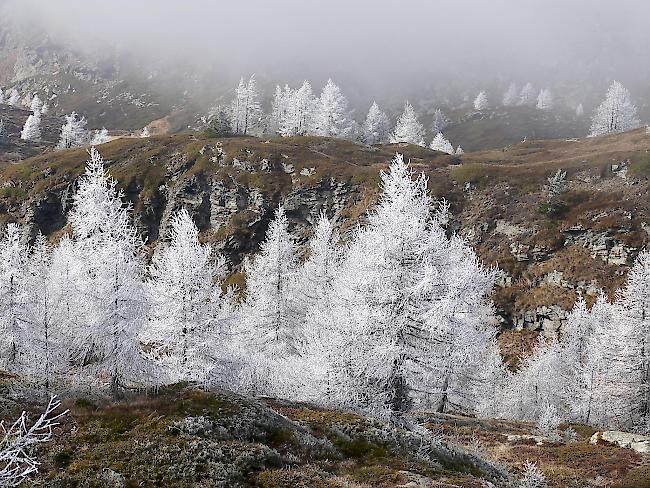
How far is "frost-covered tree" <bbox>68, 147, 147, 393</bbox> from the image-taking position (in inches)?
737

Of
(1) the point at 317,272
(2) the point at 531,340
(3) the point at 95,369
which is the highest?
(1) the point at 317,272

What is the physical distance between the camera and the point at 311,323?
108 feet

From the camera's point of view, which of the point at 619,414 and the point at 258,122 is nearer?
the point at 619,414

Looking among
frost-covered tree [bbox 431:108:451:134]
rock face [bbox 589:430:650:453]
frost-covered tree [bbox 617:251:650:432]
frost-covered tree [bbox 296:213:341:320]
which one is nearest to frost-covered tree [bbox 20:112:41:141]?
frost-covered tree [bbox 431:108:451:134]

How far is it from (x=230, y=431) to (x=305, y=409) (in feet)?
23.3

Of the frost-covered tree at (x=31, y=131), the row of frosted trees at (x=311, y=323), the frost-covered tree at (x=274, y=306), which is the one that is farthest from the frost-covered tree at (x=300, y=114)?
the frost-covered tree at (x=31, y=131)

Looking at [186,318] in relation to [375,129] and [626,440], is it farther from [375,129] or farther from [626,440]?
[375,129]

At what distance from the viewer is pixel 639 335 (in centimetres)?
3086

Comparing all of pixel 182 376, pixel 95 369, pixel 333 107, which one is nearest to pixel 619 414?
pixel 182 376

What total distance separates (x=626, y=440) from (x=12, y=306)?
33.8 meters

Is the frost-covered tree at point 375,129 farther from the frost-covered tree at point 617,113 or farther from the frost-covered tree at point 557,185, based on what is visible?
the frost-covered tree at point 557,185

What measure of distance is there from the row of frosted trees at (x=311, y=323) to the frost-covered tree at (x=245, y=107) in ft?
243

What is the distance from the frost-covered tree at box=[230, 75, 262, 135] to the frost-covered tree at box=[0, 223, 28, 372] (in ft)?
286

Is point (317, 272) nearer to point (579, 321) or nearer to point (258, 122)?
point (579, 321)
